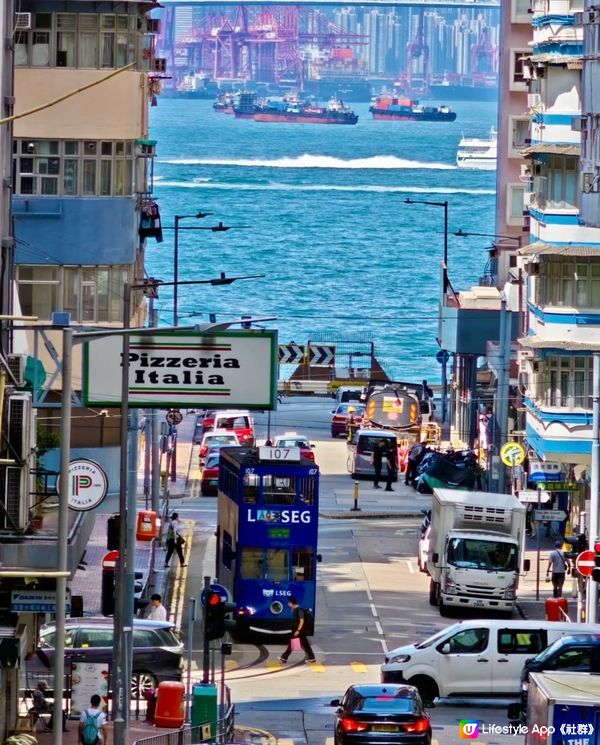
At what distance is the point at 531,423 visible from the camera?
60656mm

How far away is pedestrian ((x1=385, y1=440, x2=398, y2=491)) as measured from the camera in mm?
72000

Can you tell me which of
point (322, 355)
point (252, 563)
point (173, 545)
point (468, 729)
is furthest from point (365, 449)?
point (468, 729)

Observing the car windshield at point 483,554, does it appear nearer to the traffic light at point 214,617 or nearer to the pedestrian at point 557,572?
the pedestrian at point 557,572

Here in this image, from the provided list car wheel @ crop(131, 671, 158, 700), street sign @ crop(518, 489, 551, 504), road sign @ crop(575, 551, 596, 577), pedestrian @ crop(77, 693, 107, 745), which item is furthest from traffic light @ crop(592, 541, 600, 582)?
street sign @ crop(518, 489, 551, 504)

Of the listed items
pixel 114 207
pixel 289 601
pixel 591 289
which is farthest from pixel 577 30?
pixel 289 601

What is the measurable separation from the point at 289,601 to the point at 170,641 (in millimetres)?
6124

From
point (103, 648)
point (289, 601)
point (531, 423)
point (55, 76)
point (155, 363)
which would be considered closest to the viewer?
point (155, 363)

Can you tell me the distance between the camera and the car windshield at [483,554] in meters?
49.1

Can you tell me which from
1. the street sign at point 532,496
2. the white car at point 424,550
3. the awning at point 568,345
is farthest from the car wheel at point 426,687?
the awning at point 568,345

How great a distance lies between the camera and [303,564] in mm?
46000

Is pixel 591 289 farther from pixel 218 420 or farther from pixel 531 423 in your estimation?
pixel 218 420

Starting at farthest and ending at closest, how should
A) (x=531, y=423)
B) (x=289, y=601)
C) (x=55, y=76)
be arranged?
(x=531, y=423)
(x=55, y=76)
(x=289, y=601)

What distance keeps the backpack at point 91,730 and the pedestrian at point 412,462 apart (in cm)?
3995

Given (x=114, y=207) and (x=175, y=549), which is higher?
(x=114, y=207)
